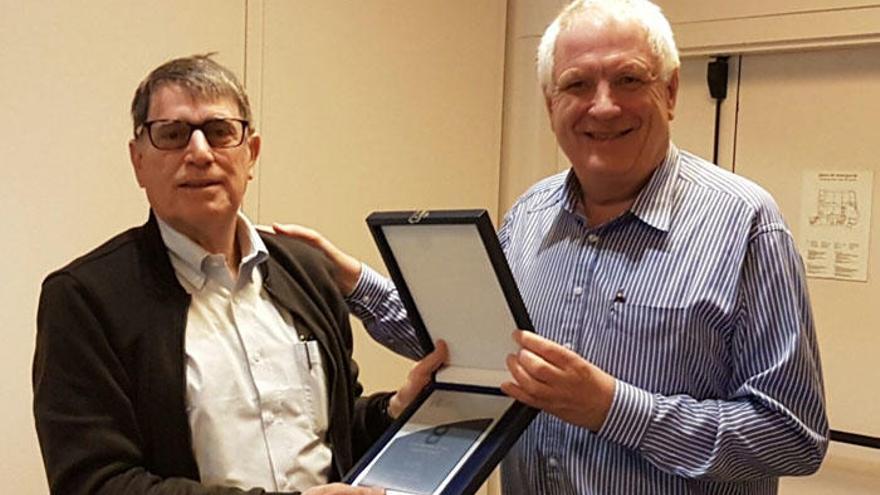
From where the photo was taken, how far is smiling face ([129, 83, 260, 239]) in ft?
4.45

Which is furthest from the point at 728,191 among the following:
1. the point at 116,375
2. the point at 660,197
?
the point at 116,375

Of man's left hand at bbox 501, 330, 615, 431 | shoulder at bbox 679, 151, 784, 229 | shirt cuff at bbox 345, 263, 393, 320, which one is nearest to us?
man's left hand at bbox 501, 330, 615, 431

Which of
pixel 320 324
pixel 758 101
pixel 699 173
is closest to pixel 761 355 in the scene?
pixel 699 173

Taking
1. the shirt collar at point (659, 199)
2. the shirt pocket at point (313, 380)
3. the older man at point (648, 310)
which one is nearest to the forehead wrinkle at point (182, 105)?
the shirt pocket at point (313, 380)

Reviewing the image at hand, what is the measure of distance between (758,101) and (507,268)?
1.80 metres

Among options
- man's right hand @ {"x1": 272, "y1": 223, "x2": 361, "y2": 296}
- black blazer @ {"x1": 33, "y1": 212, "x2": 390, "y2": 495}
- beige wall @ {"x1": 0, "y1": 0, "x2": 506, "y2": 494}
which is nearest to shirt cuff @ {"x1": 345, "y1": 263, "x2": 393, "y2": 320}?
man's right hand @ {"x1": 272, "y1": 223, "x2": 361, "y2": 296}

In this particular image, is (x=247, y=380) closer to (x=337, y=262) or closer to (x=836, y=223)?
(x=337, y=262)

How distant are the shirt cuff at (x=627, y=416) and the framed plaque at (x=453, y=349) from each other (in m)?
0.11

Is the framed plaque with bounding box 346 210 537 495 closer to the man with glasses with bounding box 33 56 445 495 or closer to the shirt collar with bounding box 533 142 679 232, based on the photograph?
the man with glasses with bounding box 33 56 445 495

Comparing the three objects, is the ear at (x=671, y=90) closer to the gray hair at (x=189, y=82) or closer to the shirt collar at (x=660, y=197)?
the shirt collar at (x=660, y=197)

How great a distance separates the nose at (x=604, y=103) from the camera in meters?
1.38

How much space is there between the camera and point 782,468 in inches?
51.8

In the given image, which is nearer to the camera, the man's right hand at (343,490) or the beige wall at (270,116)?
the man's right hand at (343,490)

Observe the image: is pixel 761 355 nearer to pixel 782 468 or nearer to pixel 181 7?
pixel 782 468
